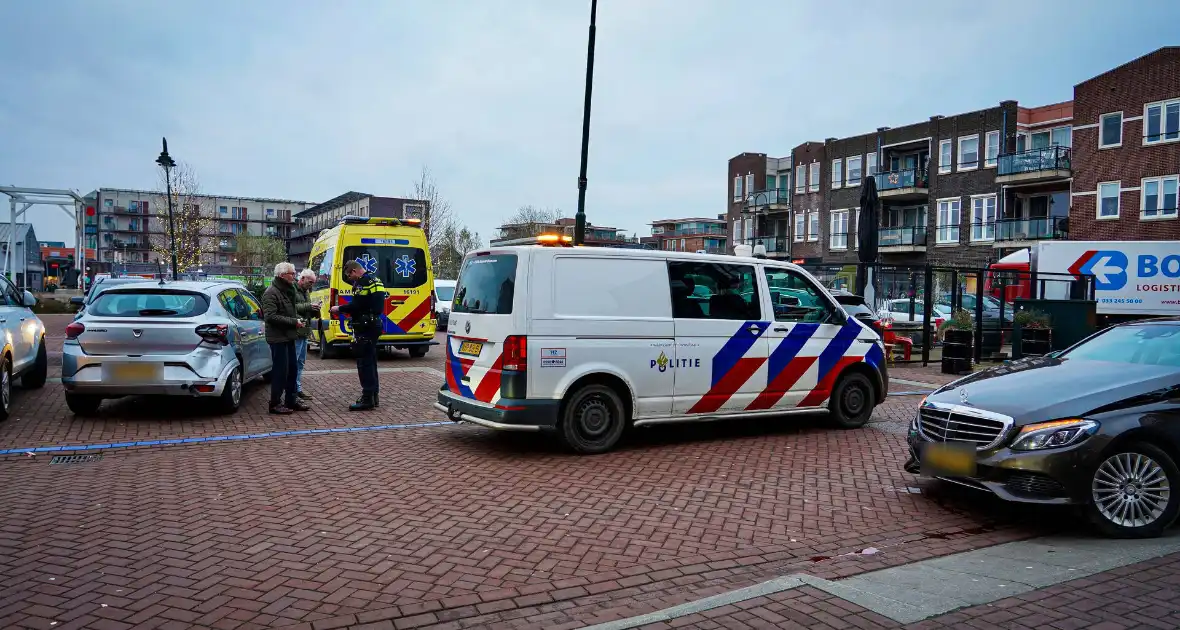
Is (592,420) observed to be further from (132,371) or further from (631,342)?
(132,371)

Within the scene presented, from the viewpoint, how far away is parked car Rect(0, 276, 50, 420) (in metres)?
9.01

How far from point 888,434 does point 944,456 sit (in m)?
3.14

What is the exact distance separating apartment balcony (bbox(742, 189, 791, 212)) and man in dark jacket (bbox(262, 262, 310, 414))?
50.6 meters

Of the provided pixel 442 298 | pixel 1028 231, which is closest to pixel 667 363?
pixel 442 298

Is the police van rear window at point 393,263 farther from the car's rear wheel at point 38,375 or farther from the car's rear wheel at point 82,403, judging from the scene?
the car's rear wheel at point 82,403

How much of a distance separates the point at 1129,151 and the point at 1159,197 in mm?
2301

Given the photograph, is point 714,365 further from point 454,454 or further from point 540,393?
point 454,454

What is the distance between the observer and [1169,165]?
31453 mm

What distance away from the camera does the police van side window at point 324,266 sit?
1601 centimetres

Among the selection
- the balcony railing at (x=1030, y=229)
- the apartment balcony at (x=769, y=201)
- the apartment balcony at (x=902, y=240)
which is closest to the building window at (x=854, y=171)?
the apartment balcony at (x=902, y=240)

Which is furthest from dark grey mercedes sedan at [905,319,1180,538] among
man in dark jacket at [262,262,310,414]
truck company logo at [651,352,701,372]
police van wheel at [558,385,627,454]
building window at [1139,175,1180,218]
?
building window at [1139,175,1180,218]

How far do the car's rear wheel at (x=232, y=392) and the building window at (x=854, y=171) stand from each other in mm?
46306

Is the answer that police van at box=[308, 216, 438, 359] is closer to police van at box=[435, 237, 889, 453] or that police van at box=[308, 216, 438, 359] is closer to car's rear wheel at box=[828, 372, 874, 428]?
police van at box=[435, 237, 889, 453]

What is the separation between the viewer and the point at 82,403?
9133 mm
